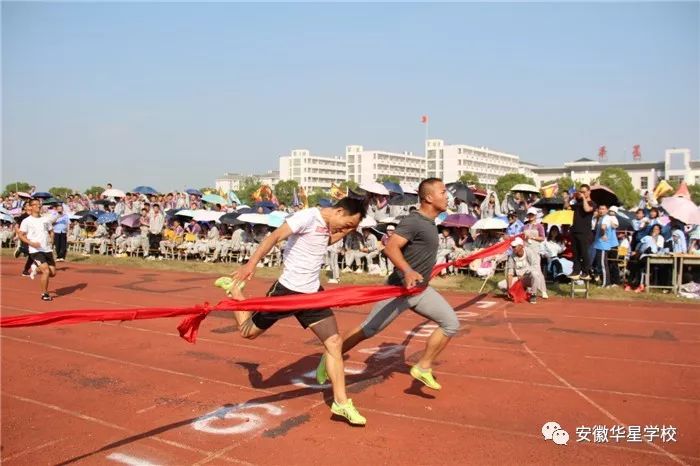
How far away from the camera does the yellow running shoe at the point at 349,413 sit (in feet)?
16.3

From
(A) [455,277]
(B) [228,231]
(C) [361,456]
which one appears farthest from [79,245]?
(C) [361,456]

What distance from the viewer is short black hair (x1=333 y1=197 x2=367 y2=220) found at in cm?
553

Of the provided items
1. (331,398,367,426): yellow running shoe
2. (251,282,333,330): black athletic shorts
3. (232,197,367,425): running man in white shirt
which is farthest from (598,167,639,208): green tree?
(331,398,367,426): yellow running shoe

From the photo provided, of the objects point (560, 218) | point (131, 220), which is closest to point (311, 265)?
point (560, 218)

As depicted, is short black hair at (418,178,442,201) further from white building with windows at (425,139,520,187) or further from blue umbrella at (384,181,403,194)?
white building with windows at (425,139,520,187)

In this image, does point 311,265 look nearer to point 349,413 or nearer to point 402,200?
point 349,413

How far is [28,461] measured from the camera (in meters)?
4.45

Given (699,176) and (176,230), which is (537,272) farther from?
(699,176)

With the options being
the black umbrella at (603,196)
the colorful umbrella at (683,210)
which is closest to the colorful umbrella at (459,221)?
the black umbrella at (603,196)

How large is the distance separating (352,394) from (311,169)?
15304cm

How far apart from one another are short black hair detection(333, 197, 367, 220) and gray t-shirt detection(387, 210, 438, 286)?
0.42 metres

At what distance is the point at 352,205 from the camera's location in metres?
5.57

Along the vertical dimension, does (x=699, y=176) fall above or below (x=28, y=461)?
above

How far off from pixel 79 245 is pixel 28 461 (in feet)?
72.2
